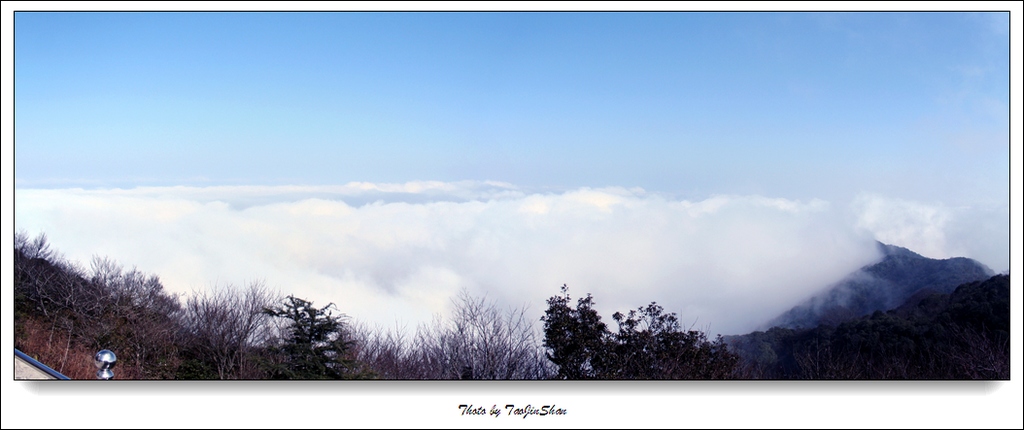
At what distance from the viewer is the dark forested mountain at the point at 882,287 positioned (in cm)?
676

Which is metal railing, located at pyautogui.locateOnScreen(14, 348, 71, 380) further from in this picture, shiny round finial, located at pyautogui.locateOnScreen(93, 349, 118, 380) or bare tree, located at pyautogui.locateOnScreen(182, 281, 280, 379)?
bare tree, located at pyautogui.locateOnScreen(182, 281, 280, 379)

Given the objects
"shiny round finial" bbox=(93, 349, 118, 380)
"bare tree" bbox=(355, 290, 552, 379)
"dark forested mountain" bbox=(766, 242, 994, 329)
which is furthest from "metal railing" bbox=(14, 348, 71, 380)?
"dark forested mountain" bbox=(766, 242, 994, 329)

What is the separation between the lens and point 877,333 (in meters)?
6.78

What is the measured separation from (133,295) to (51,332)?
2.62 feet

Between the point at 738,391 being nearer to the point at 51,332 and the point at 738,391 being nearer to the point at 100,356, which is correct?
the point at 100,356

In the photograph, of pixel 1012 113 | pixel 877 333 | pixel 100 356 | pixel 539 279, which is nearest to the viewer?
pixel 100 356

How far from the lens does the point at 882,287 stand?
6938 millimetres

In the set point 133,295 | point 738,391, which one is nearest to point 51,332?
point 133,295

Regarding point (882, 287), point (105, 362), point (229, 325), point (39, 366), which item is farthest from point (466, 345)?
point (882, 287)

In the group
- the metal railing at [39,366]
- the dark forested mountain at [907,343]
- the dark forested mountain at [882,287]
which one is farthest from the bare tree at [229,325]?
the dark forested mountain at [882,287]

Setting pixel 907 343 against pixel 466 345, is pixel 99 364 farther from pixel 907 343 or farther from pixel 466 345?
pixel 907 343

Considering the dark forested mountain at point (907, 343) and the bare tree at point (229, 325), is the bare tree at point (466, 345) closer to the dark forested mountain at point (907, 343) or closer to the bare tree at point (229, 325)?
the bare tree at point (229, 325)

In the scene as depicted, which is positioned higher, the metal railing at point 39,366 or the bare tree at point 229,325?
the bare tree at point 229,325

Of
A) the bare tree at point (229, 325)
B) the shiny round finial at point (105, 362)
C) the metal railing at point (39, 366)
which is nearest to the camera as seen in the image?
the shiny round finial at point (105, 362)
